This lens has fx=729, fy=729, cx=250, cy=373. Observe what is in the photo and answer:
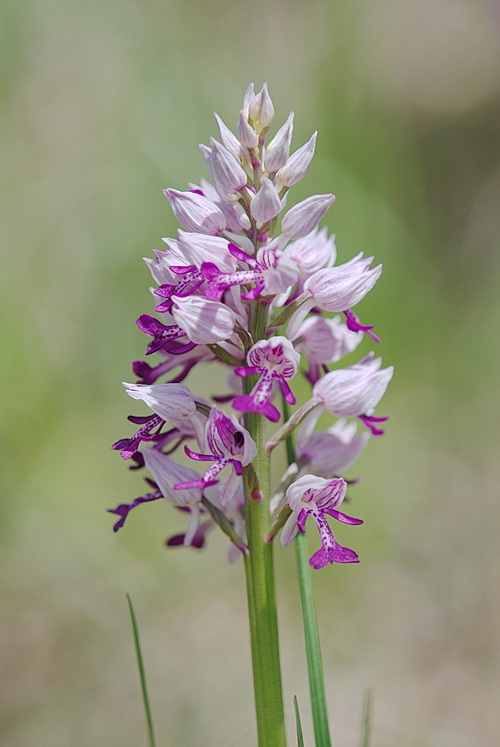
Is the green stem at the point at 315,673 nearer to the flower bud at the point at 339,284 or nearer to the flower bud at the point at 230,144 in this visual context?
the flower bud at the point at 339,284

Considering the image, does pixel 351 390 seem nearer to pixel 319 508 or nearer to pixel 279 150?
pixel 319 508

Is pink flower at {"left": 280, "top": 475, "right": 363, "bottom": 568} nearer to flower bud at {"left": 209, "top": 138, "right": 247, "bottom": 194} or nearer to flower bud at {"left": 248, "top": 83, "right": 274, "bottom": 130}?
flower bud at {"left": 209, "top": 138, "right": 247, "bottom": 194}

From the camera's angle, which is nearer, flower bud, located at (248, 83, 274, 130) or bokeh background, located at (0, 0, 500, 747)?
flower bud, located at (248, 83, 274, 130)

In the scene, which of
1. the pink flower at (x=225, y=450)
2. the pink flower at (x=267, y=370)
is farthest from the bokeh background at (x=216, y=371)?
the pink flower at (x=267, y=370)

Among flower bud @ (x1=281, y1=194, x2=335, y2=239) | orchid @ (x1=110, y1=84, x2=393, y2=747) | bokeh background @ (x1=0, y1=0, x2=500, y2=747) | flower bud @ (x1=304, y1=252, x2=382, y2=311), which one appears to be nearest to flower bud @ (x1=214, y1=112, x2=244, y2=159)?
orchid @ (x1=110, y1=84, x2=393, y2=747)

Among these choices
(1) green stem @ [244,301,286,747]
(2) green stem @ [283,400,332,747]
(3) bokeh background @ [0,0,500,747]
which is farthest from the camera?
(3) bokeh background @ [0,0,500,747]

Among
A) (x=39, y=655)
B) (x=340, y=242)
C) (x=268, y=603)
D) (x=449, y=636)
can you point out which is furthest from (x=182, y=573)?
(x=268, y=603)

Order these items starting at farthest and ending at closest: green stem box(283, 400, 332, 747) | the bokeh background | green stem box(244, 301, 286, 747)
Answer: the bokeh background → green stem box(244, 301, 286, 747) → green stem box(283, 400, 332, 747)
